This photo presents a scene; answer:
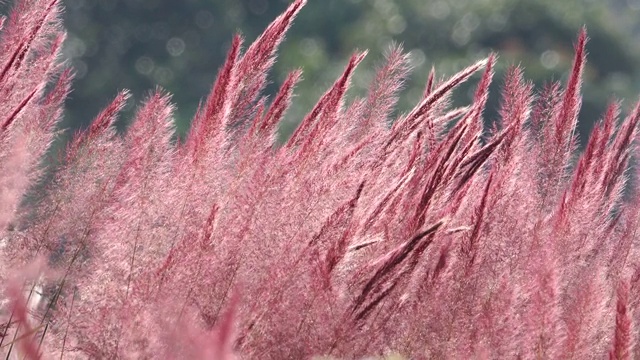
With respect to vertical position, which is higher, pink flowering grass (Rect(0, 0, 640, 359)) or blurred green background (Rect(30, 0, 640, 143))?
blurred green background (Rect(30, 0, 640, 143))

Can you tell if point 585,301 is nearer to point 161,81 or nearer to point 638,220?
point 638,220

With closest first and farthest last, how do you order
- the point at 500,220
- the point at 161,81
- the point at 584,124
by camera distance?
the point at 500,220
the point at 161,81
the point at 584,124

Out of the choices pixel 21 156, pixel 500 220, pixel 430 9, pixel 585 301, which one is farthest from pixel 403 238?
pixel 430 9

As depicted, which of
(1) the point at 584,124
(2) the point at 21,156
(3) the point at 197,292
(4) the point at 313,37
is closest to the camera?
(3) the point at 197,292

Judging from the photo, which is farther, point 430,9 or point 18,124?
point 430,9

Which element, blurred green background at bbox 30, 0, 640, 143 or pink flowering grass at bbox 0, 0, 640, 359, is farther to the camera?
blurred green background at bbox 30, 0, 640, 143
